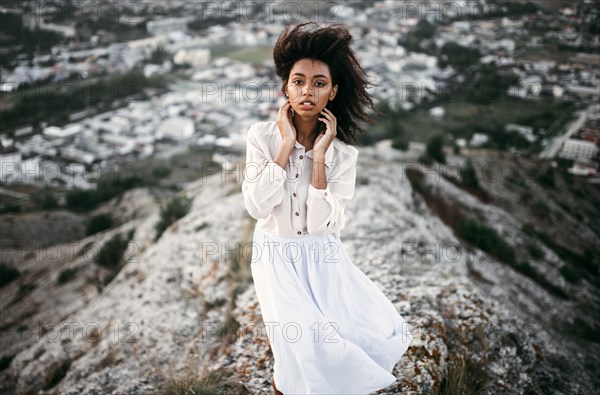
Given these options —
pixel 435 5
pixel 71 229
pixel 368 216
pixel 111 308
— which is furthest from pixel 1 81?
pixel 435 5

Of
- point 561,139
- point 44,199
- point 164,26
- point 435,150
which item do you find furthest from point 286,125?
point 164,26

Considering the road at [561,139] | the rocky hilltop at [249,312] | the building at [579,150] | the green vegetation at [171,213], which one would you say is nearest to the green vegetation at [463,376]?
the rocky hilltop at [249,312]

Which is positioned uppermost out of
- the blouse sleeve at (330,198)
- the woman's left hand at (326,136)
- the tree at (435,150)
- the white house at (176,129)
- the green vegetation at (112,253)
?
the woman's left hand at (326,136)

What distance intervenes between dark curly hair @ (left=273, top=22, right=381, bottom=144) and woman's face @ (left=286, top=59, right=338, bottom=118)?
4cm

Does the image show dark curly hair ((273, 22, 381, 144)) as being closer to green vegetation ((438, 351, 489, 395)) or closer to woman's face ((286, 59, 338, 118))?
woman's face ((286, 59, 338, 118))

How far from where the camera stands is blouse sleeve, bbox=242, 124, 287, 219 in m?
1.96

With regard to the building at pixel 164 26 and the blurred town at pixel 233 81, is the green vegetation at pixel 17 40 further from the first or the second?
the building at pixel 164 26

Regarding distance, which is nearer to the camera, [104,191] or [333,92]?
[333,92]

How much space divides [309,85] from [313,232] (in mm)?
728

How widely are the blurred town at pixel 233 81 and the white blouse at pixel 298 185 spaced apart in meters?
21.5

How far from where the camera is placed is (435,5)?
46.1 metres

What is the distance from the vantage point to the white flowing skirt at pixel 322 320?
197cm

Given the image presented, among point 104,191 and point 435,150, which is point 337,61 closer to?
point 435,150

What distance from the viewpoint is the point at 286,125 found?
2039mm
